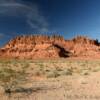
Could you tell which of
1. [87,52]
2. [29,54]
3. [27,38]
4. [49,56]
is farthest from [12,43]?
[87,52]

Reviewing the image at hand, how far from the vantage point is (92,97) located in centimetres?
1037

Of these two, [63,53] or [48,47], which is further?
[48,47]

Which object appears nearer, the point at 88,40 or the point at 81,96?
the point at 81,96

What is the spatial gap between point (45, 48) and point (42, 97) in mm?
112487

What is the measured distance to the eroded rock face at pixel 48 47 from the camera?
120000mm

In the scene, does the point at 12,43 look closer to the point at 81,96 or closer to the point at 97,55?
the point at 97,55

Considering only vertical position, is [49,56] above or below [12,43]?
below

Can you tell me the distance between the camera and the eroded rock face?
120 m

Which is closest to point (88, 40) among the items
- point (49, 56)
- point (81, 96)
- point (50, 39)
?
point (50, 39)

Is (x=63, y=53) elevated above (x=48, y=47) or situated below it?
below

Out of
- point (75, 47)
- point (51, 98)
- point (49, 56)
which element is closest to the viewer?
point (51, 98)

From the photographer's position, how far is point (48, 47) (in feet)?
404

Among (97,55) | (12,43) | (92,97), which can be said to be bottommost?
(92,97)

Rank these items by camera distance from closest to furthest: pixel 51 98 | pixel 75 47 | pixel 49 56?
pixel 51 98 < pixel 49 56 < pixel 75 47
